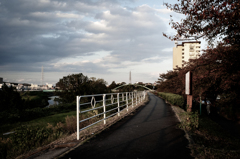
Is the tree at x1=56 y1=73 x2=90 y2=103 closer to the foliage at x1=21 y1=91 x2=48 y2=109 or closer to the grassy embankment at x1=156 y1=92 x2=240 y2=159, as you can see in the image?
the foliage at x1=21 y1=91 x2=48 y2=109

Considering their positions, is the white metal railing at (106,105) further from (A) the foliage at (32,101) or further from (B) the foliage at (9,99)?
(A) the foliage at (32,101)

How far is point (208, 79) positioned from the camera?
1648 centimetres

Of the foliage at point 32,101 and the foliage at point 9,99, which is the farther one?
the foliage at point 32,101

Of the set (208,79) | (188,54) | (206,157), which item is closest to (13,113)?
(208,79)

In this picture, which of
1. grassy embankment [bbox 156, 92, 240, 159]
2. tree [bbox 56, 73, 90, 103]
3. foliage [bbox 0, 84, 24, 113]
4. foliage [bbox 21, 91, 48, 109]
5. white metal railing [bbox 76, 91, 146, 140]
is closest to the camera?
grassy embankment [bbox 156, 92, 240, 159]

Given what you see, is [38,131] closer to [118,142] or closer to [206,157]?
[118,142]

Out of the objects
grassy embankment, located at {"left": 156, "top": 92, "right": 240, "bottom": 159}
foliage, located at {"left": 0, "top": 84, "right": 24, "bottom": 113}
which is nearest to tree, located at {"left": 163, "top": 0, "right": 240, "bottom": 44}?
grassy embankment, located at {"left": 156, "top": 92, "right": 240, "bottom": 159}

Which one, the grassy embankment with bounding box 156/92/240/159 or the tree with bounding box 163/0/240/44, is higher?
the tree with bounding box 163/0/240/44

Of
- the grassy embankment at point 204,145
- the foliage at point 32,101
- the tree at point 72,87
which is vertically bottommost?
the foliage at point 32,101

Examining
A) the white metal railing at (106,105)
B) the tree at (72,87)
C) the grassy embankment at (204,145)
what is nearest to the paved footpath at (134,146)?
the grassy embankment at (204,145)

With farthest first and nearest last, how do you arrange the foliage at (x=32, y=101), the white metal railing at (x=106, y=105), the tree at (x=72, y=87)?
1. the tree at (x=72, y=87)
2. the foliage at (x=32, y=101)
3. the white metal railing at (x=106, y=105)

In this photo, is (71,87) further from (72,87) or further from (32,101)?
(32,101)

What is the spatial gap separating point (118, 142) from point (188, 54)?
10487 cm

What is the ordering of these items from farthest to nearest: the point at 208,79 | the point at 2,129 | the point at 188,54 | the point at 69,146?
the point at 188,54 < the point at 2,129 < the point at 208,79 < the point at 69,146
